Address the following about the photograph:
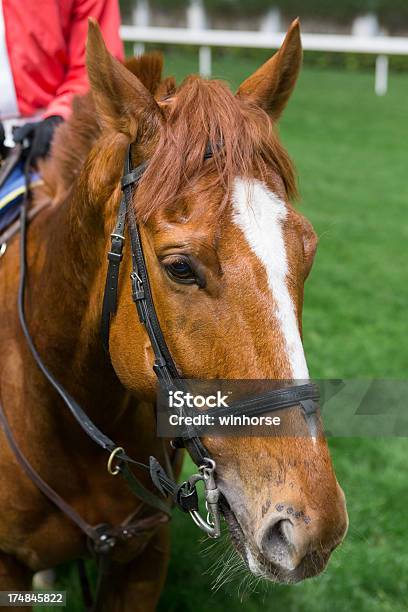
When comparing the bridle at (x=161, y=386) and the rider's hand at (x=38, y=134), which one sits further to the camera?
the rider's hand at (x=38, y=134)

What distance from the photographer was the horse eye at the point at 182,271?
2.03 meters

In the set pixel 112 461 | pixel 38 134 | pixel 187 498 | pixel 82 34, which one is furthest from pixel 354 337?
pixel 187 498

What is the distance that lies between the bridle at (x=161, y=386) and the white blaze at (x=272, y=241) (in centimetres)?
10

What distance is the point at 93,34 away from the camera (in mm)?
2139

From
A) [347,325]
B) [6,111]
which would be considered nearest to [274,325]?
[6,111]

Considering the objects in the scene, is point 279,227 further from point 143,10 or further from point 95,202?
point 143,10

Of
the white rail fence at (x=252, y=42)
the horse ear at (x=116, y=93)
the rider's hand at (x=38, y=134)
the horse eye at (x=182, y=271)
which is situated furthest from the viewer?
the white rail fence at (x=252, y=42)

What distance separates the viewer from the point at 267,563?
1938 mm

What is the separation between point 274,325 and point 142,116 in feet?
2.38

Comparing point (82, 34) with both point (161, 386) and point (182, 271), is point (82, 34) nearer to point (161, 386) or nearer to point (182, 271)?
point (182, 271)

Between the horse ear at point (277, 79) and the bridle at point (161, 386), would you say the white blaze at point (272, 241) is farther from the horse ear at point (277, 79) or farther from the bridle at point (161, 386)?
the horse ear at point (277, 79)

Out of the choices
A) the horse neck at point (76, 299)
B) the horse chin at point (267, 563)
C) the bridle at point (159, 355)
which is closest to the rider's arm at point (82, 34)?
the horse neck at point (76, 299)

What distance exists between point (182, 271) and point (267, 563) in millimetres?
753

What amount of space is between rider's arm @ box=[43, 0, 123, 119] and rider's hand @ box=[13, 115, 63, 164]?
0.67 ft
